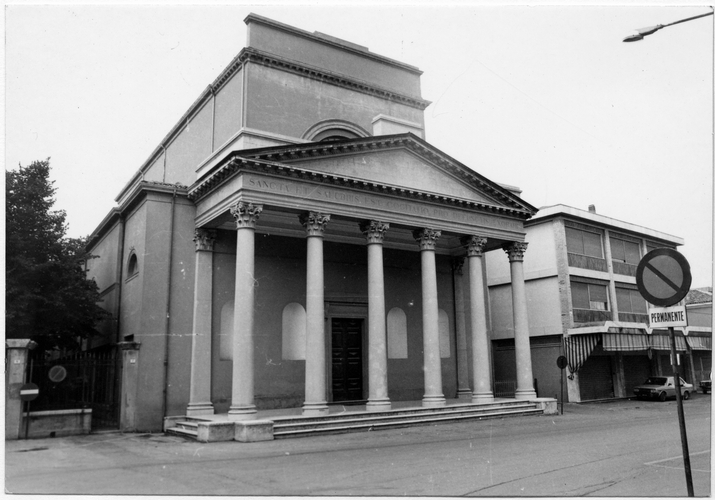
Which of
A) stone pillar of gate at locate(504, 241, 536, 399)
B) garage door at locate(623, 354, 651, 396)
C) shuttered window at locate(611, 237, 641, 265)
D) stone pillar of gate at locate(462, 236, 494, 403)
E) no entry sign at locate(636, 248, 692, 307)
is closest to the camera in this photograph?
no entry sign at locate(636, 248, 692, 307)

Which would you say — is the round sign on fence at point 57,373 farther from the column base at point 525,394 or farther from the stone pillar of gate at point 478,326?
the column base at point 525,394

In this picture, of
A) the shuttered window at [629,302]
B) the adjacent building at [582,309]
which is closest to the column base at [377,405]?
the adjacent building at [582,309]

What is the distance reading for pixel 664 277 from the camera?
748 centimetres

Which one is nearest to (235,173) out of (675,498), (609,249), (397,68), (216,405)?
(216,405)

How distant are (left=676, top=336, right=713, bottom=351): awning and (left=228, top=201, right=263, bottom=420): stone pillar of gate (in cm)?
2708

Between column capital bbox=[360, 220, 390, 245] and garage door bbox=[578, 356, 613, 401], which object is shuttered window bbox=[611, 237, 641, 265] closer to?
garage door bbox=[578, 356, 613, 401]

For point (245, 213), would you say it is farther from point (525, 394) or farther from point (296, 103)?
point (525, 394)

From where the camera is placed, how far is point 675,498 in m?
7.90

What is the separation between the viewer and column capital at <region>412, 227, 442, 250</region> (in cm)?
2005

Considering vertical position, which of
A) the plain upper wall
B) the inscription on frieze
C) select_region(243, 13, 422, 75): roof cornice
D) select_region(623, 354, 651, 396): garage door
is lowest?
select_region(623, 354, 651, 396): garage door

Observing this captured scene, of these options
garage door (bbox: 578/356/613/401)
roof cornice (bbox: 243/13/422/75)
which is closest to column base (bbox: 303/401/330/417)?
roof cornice (bbox: 243/13/422/75)

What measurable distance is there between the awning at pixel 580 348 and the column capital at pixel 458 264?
21.7ft

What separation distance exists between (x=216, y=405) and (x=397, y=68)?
1505cm

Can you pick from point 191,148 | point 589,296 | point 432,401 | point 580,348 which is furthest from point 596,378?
point 191,148
